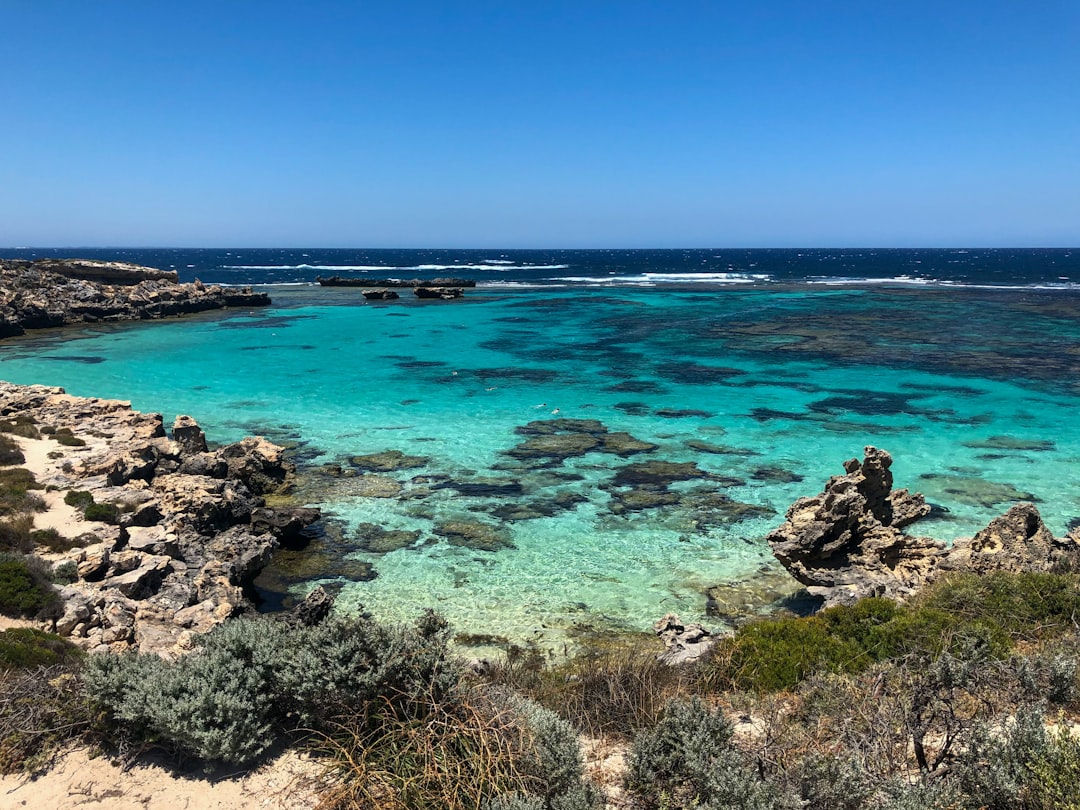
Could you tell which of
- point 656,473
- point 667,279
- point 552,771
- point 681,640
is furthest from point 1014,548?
point 667,279

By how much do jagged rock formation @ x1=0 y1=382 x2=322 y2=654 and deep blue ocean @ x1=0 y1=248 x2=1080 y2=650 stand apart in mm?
1143

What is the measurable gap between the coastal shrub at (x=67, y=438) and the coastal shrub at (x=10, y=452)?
1177mm

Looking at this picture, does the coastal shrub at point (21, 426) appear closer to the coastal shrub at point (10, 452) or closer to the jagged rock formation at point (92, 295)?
the coastal shrub at point (10, 452)

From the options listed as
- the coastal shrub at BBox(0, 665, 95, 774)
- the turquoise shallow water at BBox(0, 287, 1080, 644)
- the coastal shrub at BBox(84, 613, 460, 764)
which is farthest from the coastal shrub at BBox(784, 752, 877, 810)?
the turquoise shallow water at BBox(0, 287, 1080, 644)

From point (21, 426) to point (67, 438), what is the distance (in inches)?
66.4

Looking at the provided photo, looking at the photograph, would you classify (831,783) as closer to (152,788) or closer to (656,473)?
(152,788)

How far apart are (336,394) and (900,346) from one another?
32957 mm

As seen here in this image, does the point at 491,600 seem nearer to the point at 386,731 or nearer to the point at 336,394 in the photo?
the point at 386,731

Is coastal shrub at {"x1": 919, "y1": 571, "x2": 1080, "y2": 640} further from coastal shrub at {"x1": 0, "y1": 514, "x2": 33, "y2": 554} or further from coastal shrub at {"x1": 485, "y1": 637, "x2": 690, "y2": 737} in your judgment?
coastal shrub at {"x1": 0, "y1": 514, "x2": 33, "y2": 554}

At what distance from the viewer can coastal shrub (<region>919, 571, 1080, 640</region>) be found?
26.8ft

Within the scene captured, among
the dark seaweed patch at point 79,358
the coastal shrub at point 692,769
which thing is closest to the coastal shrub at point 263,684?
the coastal shrub at point 692,769

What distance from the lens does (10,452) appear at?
1578cm

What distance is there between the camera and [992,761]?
464cm

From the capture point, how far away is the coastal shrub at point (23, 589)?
9.39m
